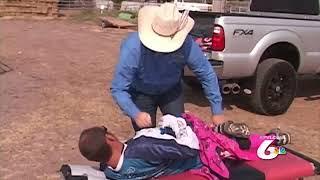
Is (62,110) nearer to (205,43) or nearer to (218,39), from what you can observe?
(205,43)

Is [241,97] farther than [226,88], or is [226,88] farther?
[241,97]

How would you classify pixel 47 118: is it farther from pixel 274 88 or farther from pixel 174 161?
pixel 174 161

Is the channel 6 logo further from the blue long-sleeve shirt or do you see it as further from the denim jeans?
the denim jeans

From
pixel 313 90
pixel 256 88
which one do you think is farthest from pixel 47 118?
pixel 313 90

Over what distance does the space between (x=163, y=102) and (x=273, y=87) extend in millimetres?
4015

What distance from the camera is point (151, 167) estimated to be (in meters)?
3.37

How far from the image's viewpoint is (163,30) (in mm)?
3600

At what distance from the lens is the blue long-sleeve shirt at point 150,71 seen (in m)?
3.64

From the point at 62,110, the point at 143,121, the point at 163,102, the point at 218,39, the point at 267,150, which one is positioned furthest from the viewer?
the point at 62,110

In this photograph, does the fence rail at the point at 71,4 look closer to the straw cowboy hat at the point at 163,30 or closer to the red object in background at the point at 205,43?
the red object in background at the point at 205,43

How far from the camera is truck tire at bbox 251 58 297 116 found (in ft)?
25.3

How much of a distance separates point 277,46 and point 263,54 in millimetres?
327

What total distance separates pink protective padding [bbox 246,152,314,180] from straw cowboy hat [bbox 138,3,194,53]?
95 centimetres

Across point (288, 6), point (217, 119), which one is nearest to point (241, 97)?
point (288, 6)
